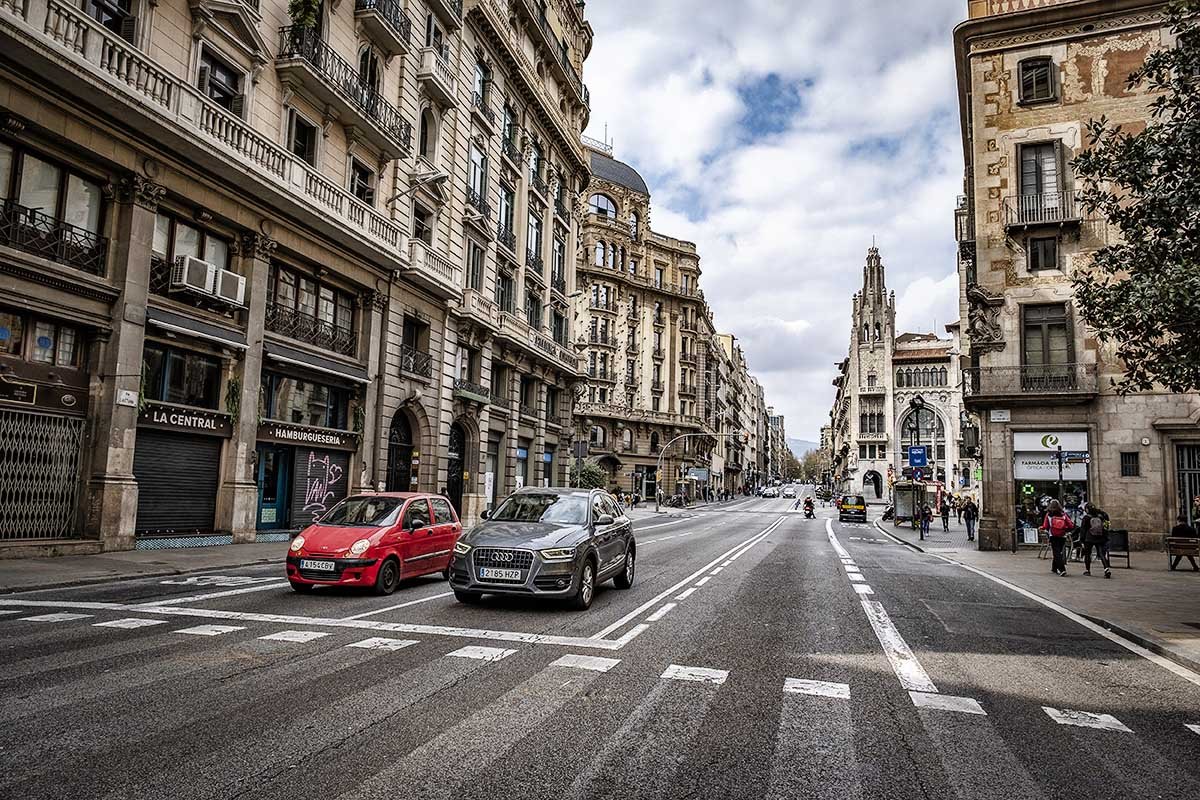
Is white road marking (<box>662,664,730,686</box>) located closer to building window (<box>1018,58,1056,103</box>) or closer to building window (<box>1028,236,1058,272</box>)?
building window (<box>1028,236,1058,272</box>)

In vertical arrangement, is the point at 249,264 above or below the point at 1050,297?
below

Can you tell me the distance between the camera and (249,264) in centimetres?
1920

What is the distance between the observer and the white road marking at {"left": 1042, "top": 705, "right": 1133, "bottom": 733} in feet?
18.6

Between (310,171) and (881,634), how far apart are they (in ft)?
61.3

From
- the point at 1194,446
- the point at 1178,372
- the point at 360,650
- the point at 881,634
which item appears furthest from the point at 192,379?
the point at 1194,446

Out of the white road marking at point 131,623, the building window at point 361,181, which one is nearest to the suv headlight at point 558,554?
the white road marking at point 131,623

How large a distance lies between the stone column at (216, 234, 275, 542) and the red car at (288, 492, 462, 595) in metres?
7.97

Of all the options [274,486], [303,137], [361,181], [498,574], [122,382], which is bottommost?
[498,574]

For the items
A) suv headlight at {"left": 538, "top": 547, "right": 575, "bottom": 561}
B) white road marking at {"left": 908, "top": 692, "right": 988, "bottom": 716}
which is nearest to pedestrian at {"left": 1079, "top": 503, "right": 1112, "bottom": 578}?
white road marking at {"left": 908, "top": 692, "right": 988, "bottom": 716}

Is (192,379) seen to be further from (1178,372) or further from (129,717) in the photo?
(1178,372)

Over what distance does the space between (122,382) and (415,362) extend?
11.7 m

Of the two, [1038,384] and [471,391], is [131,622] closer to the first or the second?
[471,391]

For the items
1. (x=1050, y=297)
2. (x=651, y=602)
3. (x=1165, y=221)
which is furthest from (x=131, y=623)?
(x=1050, y=297)

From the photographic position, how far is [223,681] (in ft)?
19.8
